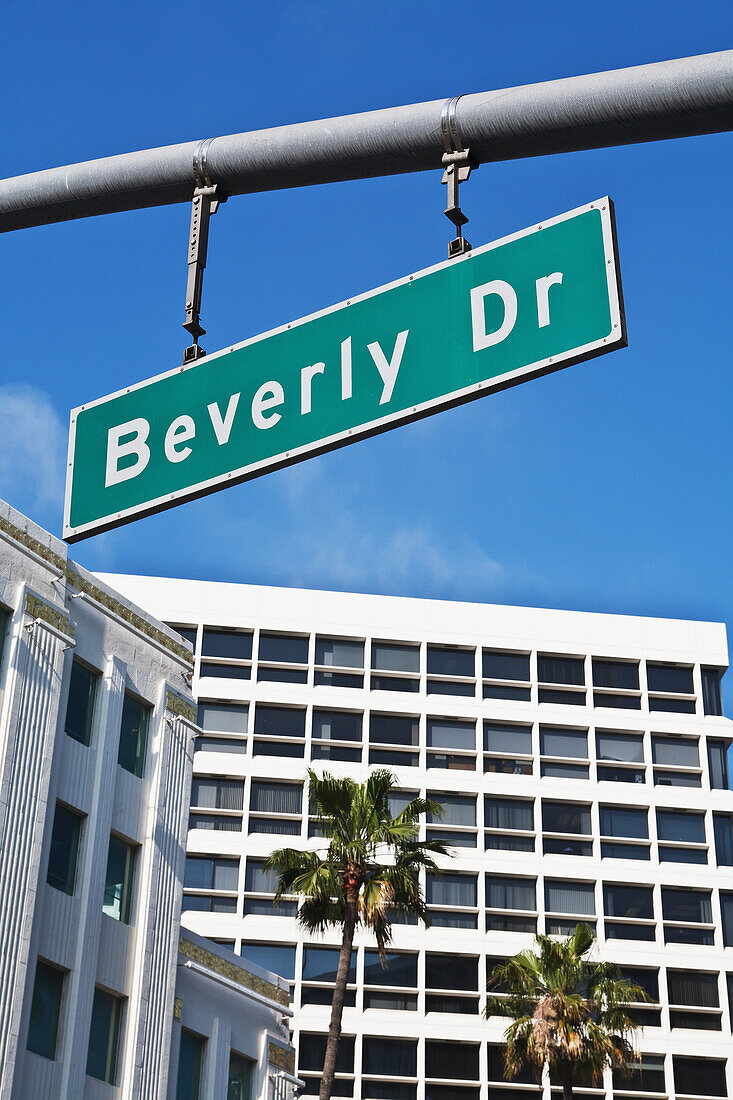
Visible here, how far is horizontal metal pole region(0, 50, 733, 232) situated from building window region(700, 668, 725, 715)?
222 feet

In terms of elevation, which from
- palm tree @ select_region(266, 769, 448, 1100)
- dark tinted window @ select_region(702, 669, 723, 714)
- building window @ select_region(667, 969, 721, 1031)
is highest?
dark tinted window @ select_region(702, 669, 723, 714)

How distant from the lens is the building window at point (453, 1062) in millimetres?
60406

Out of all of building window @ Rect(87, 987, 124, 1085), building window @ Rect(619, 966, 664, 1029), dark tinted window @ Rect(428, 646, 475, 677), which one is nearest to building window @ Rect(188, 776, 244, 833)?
dark tinted window @ Rect(428, 646, 475, 677)

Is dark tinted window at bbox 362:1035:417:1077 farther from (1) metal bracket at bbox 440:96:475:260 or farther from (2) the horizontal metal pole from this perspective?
(1) metal bracket at bbox 440:96:475:260

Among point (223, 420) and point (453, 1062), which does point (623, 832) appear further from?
point (223, 420)

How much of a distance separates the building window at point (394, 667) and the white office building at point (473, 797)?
0.11 metres

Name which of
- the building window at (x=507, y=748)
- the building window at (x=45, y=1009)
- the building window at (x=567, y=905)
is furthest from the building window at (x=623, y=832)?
the building window at (x=45, y=1009)

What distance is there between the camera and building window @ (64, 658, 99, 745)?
27750 mm

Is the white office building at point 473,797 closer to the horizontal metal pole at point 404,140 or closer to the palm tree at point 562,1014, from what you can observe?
the palm tree at point 562,1014

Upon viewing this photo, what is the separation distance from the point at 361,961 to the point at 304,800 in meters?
7.92

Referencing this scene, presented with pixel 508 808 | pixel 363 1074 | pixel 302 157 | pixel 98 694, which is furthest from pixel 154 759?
pixel 508 808

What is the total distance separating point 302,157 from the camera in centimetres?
509

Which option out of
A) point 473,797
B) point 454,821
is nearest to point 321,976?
point 454,821

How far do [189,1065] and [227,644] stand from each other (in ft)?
131
